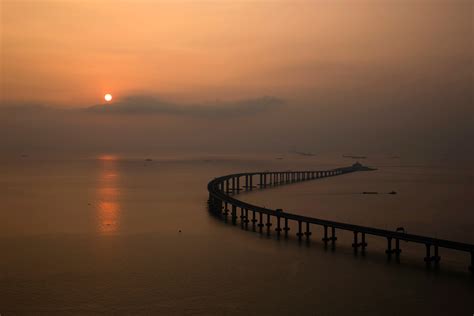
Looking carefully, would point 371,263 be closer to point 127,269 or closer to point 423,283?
point 423,283

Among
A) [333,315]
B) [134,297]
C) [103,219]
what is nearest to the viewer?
[333,315]

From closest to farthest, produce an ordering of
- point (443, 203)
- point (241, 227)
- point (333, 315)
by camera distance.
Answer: point (333, 315) < point (241, 227) < point (443, 203)

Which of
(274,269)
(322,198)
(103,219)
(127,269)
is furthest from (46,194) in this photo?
(274,269)

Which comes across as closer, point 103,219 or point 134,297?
point 134,297

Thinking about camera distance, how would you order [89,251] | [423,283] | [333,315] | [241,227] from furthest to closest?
[241,227] < [89,251] < [423,283] < [333,315]

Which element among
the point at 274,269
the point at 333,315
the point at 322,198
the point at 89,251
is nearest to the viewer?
the point at 333,315

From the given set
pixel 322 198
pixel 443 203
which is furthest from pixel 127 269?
pixel 443 203

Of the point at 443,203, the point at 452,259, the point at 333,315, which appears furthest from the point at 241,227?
the point at 443,203

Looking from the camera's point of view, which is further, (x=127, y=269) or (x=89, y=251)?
(x=89, y=251)

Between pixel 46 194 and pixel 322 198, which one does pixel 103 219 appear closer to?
pixel 46 194
